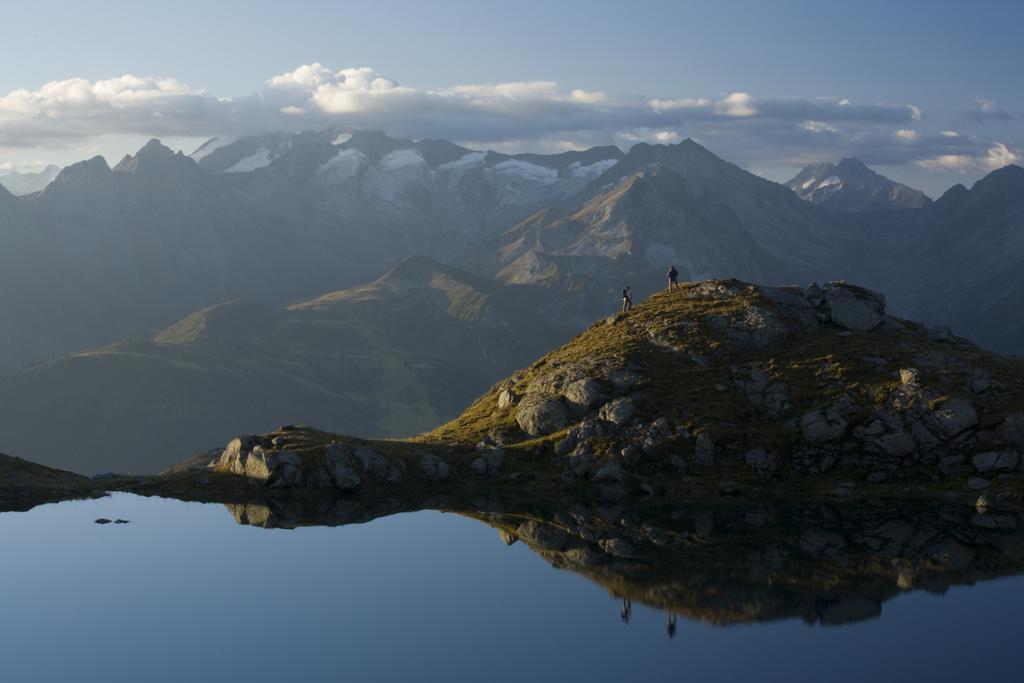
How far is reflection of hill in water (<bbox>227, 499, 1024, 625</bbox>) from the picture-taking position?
8512cm

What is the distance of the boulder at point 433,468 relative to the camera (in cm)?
12850

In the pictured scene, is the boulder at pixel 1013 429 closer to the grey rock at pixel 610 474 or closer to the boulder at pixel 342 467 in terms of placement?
the grey rock at pixel 610 474

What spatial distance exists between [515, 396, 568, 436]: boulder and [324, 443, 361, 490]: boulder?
23740 millimetres

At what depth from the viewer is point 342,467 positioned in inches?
4934

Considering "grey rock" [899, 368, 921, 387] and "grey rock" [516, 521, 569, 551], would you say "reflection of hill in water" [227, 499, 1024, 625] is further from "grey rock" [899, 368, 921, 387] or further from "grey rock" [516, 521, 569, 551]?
"grey rock" [899, 368, 921, 387]

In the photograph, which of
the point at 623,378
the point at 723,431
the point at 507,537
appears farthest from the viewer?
the point at 623,378

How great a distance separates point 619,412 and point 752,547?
113 feet

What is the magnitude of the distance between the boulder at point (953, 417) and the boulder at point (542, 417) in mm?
44211

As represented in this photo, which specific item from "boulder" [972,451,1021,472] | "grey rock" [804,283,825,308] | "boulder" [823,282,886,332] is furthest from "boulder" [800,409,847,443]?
"grey rock" [804,283,825,308]

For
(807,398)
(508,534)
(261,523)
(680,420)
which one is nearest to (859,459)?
(807,398)

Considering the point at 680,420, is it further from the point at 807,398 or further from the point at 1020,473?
the point at 1020,473

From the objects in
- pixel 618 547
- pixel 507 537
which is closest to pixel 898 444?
pixel 618 547

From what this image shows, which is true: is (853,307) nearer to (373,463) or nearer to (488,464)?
(488,464)

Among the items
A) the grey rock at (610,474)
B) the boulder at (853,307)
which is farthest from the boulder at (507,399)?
the boulder at (853,307)
